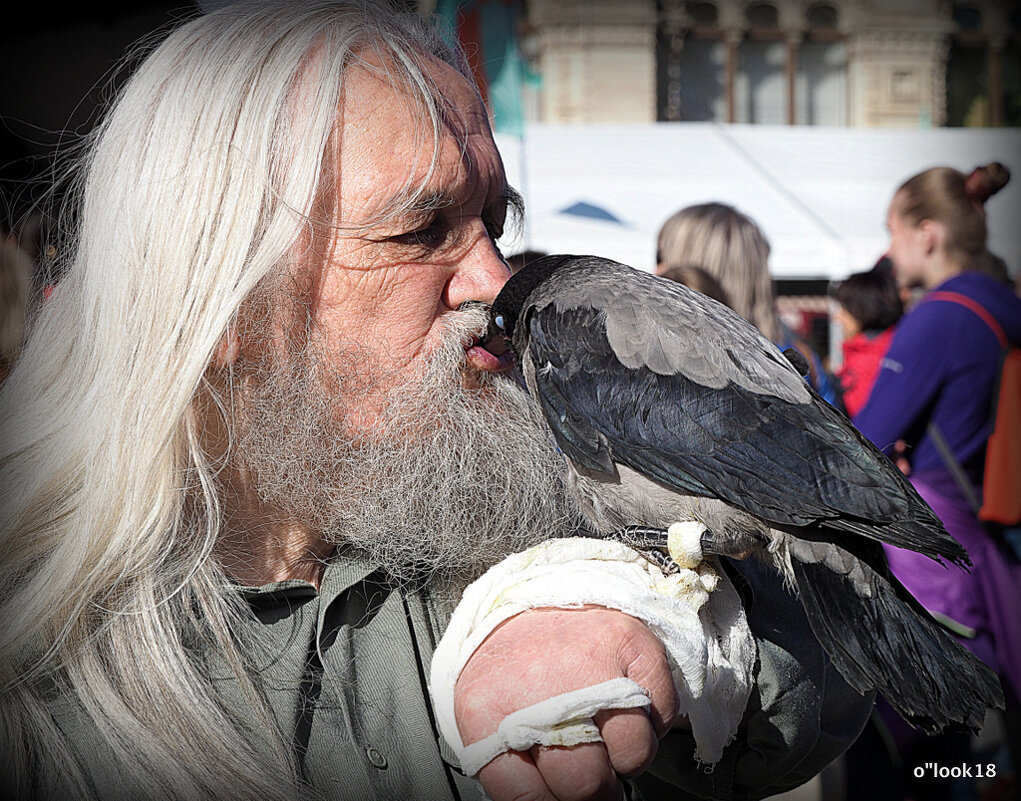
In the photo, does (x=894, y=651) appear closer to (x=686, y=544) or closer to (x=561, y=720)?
(x=686, y=544)

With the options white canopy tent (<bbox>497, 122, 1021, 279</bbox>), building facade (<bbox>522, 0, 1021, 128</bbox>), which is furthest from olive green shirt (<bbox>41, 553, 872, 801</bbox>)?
building facade (<bbox>522, 0, 1021, 128</bbox>)

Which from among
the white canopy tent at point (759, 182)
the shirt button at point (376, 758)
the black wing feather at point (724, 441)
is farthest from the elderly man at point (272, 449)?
the white canopy tent at point (759, 182)

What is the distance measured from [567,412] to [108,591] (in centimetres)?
78

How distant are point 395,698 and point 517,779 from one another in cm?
48

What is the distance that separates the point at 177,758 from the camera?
49.5 inches

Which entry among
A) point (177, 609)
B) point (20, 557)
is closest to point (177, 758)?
point (177, 609)

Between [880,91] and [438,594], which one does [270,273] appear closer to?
[438,594]

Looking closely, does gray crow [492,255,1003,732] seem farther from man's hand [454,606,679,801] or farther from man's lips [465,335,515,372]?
man's hand [454,606,679,801]

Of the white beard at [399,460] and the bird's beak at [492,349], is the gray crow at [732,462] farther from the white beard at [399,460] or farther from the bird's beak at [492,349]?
the white beard at [399,460]

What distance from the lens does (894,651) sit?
1315 millimetres

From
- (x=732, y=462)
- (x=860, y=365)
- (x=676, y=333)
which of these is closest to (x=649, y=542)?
(x=732, y=462)

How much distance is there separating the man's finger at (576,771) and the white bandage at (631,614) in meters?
0.02

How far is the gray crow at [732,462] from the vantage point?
1.31 m

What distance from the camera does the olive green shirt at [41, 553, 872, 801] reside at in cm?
136
